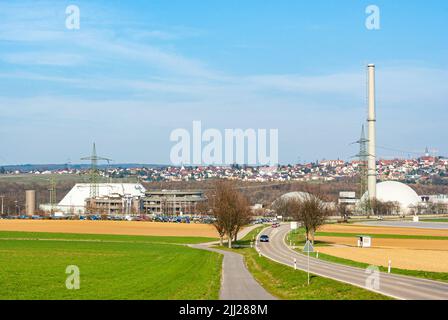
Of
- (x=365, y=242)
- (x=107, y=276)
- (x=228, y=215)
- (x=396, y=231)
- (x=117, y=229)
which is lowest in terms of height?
(x=396, y=231)

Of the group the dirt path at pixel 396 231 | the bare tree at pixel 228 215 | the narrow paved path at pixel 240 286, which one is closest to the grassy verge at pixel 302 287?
the narrow paved path at pixel 240 286

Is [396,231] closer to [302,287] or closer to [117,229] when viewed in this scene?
[117,229]

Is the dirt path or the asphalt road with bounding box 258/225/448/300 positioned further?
the dirt path

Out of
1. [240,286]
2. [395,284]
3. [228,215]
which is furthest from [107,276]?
[228,215]

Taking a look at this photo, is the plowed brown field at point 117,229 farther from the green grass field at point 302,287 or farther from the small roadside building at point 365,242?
the green grass field at point 302,287

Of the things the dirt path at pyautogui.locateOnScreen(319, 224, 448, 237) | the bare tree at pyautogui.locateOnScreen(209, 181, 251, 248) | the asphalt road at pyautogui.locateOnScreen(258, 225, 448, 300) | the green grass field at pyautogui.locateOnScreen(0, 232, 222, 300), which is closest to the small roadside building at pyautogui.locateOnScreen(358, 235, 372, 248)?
the bare tree at pyautogui.locateOnScreen(209, 181, 251, 248)

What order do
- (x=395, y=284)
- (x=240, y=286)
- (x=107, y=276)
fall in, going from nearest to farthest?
(x=240, y=286) → (x=395, y=284) → (x=107, y=276)

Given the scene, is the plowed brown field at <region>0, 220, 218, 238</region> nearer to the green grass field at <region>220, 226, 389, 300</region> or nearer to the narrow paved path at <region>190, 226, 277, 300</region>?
the narrow paved path at <region>190, 226, 277, 300</region>
